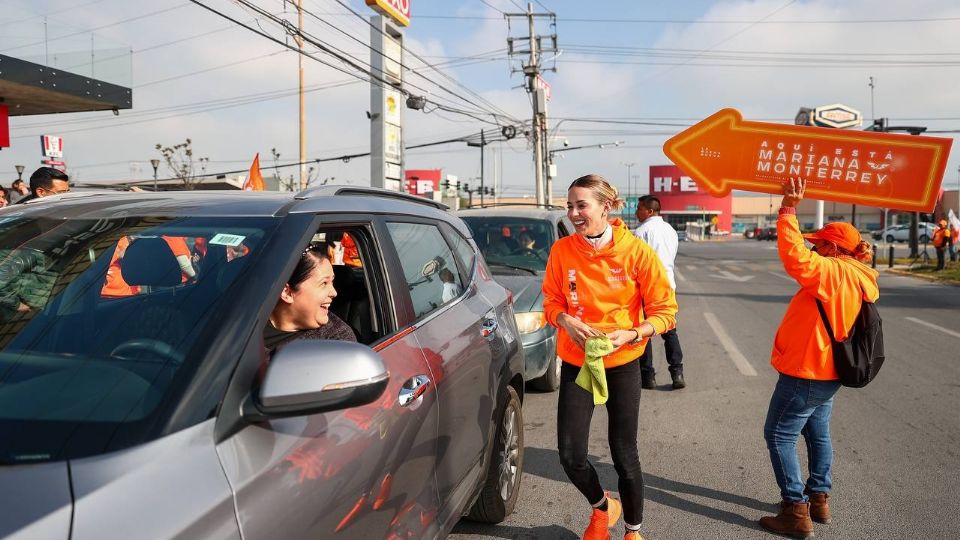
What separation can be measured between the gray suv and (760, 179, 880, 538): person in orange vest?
1728 millimetres

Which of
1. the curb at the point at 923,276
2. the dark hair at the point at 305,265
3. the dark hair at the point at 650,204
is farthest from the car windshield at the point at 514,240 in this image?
the curb at the point at 923,276

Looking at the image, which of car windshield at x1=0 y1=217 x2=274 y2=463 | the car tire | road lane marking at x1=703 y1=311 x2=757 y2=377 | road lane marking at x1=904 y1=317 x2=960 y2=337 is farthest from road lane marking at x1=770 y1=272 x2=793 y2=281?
car windshield at x1=0 y1=217 x2=274 y2=463

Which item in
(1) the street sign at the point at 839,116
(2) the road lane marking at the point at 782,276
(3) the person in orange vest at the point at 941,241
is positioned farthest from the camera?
(3) the person in orange vest at the point at 941,241

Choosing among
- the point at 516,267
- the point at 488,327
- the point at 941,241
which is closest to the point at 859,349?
the point at 488,327

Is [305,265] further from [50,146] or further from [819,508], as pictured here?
[50,146]

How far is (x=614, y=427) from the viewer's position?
3275 mm

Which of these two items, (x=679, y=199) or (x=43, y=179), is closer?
(x=43, y=179)

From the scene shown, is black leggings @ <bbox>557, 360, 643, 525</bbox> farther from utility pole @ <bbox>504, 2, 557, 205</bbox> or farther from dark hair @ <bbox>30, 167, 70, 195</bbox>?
utility pole @ <bbox>504, 2, 557, 205</bbox>

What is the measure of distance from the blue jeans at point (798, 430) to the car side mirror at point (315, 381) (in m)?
2.66

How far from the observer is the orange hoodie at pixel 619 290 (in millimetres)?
3152

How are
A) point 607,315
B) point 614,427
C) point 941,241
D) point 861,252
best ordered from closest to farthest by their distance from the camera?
point 607,315, point 614,427, point 861,252, point 941,241

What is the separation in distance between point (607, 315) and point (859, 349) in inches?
53.6

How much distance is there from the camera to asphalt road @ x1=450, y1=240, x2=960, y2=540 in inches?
146

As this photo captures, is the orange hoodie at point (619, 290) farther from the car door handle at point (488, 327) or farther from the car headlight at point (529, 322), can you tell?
the car headlight at point (529, 322)
